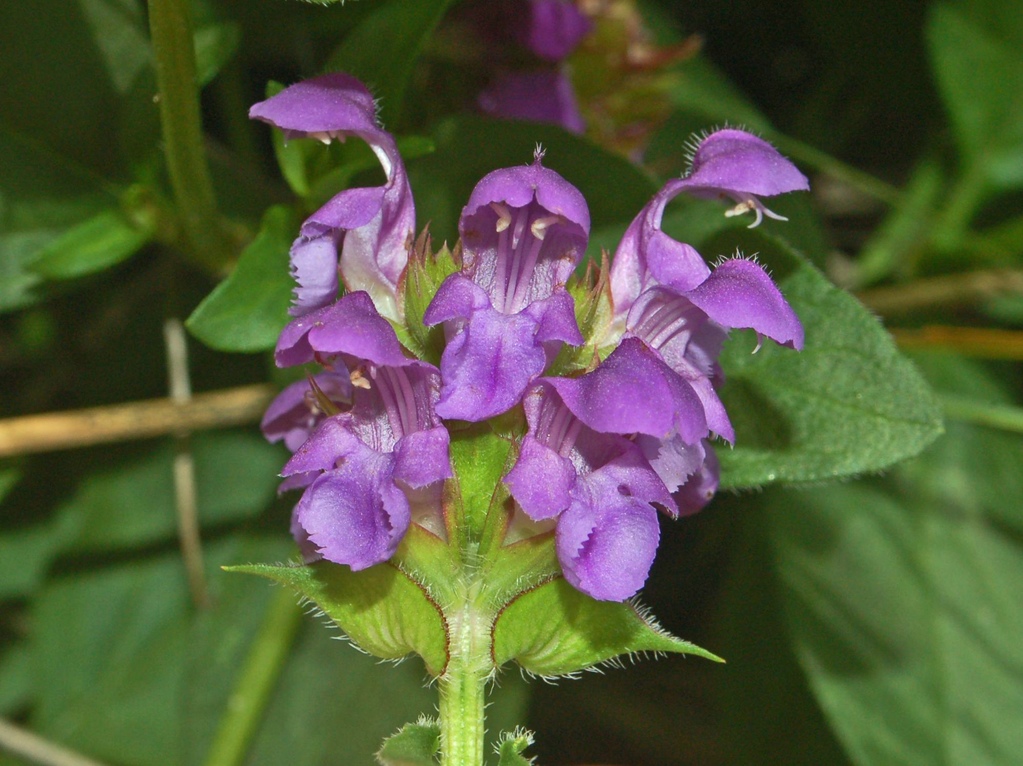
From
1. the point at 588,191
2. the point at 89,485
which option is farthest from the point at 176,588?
the point at 588,191

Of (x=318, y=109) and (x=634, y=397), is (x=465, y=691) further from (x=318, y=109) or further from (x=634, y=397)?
(x=318, y=109)

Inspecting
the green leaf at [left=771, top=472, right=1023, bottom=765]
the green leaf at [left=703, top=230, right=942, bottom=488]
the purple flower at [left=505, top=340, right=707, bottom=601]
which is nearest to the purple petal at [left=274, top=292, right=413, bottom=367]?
the purple flower at [left=505, top=340, right=707, bottom=601]

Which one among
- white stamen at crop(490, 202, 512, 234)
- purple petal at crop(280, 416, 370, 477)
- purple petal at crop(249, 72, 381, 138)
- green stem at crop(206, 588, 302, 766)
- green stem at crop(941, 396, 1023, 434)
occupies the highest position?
purple petal at crop(249, 72, 381, 138)

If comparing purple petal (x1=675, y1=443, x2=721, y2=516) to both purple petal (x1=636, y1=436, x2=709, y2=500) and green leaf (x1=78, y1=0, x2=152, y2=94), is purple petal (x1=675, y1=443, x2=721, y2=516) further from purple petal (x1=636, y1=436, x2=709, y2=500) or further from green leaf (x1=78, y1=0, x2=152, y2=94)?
green leaf (x1=78, y1=0, x2=152, y2=94)

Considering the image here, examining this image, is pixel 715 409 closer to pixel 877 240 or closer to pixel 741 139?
pixel 741 139

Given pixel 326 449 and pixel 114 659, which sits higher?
pixel 326 449

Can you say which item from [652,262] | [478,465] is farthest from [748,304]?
[478,465]
